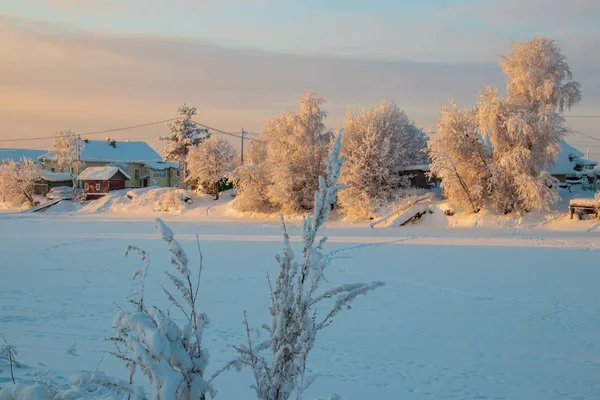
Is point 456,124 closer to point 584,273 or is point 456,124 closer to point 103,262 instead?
point 584,273

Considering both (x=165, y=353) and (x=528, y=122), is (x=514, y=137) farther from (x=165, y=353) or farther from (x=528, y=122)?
(x=165, y=353)

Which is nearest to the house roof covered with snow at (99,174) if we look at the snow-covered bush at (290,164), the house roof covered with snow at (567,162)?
the snow-covered bush at (290,164)

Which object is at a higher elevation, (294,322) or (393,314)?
(294,322)

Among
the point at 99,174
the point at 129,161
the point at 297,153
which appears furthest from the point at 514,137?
the point at 129,161

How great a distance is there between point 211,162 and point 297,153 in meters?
12.2

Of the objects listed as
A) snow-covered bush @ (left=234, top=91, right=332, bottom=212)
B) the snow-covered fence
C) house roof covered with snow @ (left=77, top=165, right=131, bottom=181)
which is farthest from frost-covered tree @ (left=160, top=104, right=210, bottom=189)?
the snow-covered fence

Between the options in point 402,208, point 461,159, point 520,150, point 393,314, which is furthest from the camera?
point 402,208

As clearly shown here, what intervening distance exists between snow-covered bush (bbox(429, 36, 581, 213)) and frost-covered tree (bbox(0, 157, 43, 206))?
41.6 metres

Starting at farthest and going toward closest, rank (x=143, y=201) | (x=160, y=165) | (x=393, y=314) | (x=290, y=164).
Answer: (x=160, y=165) < (x=143, y=201) < (x=290, y=164) < (x=393, y=314)

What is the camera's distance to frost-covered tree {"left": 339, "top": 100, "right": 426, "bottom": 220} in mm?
35438

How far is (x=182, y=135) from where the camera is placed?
58.8 meters

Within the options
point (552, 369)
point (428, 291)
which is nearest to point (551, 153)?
point (428, 291)

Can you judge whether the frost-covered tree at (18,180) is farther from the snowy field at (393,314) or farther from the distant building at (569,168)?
the distant building at (569,168)

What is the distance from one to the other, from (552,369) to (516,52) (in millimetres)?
28693
